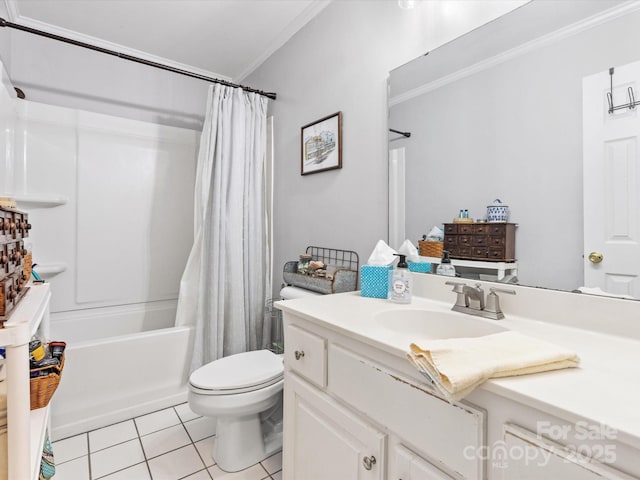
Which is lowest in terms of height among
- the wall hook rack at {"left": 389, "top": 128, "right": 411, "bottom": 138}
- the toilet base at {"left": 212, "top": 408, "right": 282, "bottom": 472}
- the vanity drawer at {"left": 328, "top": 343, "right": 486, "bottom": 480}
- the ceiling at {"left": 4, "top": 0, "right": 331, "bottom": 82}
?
the toilet base at {"left": 212, "top": 408, "right": 282, "bottom": 472}

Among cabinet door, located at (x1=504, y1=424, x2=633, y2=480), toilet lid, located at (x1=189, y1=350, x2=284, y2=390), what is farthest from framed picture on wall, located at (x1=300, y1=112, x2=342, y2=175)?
cabinet door, located at (x1=504, y1=424, x2=633, y2=480)

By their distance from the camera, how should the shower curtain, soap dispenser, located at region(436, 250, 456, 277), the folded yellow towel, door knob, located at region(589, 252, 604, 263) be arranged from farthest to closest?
the shower curtain < soap dispenser, located at region(436, 250, 456, 277) < door knob, located at region(589, 252, 604, 263) < the folded yellow towel

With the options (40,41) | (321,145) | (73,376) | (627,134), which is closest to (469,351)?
(627,134)

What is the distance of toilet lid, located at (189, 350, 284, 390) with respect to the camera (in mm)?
1399

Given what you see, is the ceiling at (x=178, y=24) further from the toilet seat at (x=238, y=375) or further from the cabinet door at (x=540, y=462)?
the cabinet door at (x=540, y=462)

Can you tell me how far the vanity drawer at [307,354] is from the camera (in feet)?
3.35

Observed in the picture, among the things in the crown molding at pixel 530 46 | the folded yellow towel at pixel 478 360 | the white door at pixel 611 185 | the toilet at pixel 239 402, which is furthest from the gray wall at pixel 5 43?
the white door at pixel 611 185

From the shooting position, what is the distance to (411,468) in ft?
2.44

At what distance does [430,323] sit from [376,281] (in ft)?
0.94

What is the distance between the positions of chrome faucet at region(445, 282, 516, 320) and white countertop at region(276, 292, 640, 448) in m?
0.03

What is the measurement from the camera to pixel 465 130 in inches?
49.5

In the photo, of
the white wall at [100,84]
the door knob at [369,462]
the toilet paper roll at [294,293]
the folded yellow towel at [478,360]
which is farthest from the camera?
the white wall at [100,84]

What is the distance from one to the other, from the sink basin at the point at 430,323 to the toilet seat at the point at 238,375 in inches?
26.5

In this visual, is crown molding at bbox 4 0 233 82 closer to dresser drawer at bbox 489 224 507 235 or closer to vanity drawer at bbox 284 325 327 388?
vanity drawer at bbox 284 325 327 388
